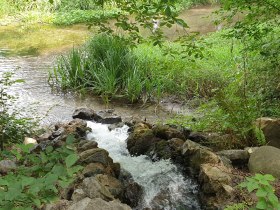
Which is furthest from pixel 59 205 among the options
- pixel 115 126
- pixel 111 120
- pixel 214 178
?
pixel 111 120

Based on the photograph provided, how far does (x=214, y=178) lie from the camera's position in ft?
12.5

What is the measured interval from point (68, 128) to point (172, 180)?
7.73 ft

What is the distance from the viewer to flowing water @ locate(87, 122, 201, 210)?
4.03 meters

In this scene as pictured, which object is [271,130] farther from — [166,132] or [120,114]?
[120,114]

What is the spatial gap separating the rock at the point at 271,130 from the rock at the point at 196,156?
2.57 ft

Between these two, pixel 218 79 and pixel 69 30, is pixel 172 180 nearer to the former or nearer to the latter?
pixel 218 79

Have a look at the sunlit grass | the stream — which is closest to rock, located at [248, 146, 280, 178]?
the stream

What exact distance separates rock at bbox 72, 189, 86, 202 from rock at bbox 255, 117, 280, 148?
96.0 inches

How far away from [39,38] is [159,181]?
11680mm

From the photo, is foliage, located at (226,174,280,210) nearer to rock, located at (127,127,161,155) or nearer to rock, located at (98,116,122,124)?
rock, located at (127,127,161,155)

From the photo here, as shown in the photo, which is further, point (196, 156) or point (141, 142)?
point (141, 142)

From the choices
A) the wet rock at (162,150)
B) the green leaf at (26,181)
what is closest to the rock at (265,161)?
the wet rock at (162,150)

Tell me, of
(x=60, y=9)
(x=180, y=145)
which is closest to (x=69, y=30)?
(x=60, y=9)

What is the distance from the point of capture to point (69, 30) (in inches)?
648
